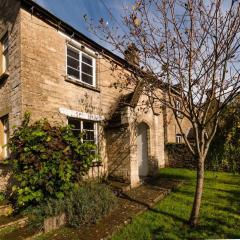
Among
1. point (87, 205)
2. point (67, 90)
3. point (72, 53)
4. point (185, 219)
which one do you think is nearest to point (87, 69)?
point (72, 53)

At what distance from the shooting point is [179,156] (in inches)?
647

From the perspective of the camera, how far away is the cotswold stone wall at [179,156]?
1598 centimetres

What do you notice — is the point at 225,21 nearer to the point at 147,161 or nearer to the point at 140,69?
the point at 140,69

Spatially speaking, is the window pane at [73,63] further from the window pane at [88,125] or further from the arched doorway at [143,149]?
the arched doorway at [143,149]

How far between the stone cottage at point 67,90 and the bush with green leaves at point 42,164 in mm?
747

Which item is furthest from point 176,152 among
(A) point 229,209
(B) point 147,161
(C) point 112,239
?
(C) point 112,239

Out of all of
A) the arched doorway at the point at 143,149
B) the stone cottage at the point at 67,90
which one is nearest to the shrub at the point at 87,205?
the stone cottage at the point at 67,90

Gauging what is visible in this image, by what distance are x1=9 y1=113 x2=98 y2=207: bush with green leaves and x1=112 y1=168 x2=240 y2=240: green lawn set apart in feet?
7.17

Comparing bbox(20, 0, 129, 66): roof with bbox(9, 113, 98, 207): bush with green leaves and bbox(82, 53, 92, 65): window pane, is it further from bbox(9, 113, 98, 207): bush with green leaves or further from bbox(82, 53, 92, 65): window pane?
bbox(9, 113, 98, 207): bush with green leaves

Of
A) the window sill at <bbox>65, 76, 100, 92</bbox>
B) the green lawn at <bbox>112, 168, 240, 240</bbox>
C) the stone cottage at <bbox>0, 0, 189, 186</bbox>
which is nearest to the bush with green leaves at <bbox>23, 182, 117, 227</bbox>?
the green lawn at <bbox>112, 168, 240, 240</bbox>

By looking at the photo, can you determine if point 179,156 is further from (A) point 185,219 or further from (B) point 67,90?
(A) point 185,219

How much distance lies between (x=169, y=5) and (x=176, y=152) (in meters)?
12.3

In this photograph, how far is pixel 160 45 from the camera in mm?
5703

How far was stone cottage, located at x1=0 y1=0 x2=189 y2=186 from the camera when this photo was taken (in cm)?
776
